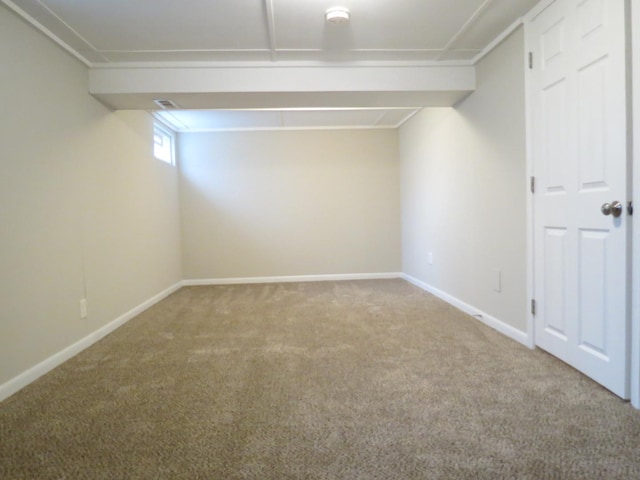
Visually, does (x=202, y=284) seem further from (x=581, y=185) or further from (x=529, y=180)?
(x=581, y=185)

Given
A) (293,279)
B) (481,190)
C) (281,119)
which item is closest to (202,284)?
(293,279)

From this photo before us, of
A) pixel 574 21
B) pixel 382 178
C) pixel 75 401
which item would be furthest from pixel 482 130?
pixel 75 401

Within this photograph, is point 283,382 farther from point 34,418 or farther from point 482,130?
point 482,130

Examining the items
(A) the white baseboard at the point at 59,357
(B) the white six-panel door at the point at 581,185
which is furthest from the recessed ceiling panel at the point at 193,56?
(A) the white baseboard at the point at 59,357

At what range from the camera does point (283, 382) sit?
197 cm

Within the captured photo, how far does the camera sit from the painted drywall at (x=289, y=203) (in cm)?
514

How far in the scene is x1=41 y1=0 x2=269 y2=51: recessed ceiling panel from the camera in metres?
2.12

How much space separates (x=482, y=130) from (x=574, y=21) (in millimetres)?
1060

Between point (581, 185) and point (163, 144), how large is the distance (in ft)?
14.8

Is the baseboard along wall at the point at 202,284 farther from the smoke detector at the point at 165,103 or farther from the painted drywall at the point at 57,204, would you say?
the smoke detector at the point at 165,103

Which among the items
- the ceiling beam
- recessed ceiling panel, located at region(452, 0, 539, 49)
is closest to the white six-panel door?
recessed ceiling panel, located at region(452, 0, 539, 49)

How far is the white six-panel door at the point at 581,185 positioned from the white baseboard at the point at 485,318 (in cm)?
16

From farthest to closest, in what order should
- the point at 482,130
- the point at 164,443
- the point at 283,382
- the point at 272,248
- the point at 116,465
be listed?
1. the point at 272,248
2. the point at 482,130
3. the point at 283,382
4. the point at 164,443
5. the point at 116,465

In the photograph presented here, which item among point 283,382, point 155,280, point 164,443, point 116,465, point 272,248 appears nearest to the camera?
Answer: point 116,465
